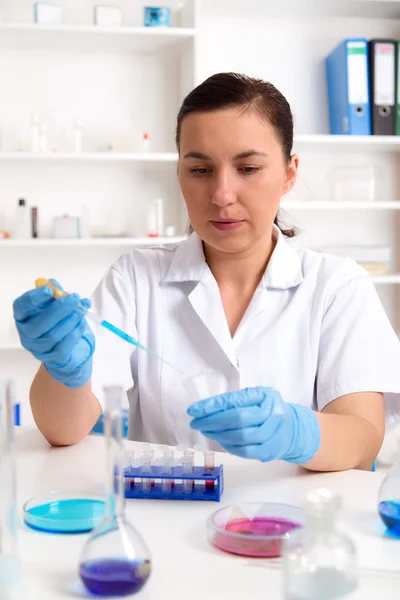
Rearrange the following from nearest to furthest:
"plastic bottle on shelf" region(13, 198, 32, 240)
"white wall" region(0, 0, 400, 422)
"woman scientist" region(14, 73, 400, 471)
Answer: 1. "woman scientist" region(14, 73, 400, 471)
2. "plastic bottle on shelf" region(13, 198, 32, 240)
3. "white wall" region(0, 0, 400, 422)

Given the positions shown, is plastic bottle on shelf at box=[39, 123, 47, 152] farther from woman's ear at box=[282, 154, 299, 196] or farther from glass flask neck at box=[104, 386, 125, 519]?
glass flask neck at box=[104, 386, 125, 519]

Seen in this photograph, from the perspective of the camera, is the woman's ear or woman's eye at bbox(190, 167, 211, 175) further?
the woman's ear

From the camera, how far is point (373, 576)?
0.82 m

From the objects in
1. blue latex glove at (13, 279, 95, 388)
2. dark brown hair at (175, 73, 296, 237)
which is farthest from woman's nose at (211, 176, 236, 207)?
blue latex glove at (13, 279, 95, 388)

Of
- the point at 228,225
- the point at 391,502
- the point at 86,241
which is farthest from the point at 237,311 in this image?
the point at 86,241

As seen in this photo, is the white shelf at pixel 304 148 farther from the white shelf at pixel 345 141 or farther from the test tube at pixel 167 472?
the test tube at pixel 167 472

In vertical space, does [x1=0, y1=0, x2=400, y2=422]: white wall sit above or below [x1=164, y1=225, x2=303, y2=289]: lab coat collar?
above

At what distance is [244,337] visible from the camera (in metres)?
1.55

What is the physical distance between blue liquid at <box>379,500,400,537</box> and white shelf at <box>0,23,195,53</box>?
2.45 metres

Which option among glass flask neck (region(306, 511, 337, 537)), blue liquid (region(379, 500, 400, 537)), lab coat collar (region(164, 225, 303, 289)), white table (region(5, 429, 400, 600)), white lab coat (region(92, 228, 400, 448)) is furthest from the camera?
lab coat collar (region(164, 225, 303, 289))

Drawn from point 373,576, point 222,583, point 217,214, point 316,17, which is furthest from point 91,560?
A: point 316,17

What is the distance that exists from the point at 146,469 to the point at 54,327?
0.26 metres

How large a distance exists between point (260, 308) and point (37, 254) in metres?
1.86

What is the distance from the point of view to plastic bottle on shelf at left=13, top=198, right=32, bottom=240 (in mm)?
3025
